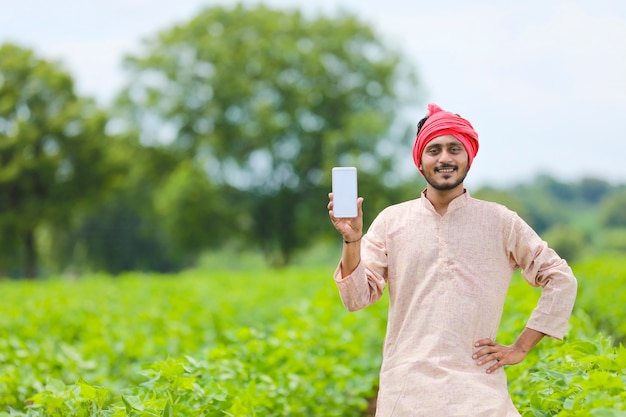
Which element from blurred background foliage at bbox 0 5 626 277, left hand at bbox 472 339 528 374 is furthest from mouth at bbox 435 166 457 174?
blurred background foliage at bbox 0 5 626 277

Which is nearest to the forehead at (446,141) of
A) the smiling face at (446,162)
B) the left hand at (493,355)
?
the smiling face at (446,162)

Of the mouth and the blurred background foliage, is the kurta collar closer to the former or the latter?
the mouth

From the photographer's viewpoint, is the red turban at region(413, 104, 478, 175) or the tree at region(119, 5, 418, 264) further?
the tree at region(119, 5, 418, 264)

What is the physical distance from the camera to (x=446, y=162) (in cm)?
318

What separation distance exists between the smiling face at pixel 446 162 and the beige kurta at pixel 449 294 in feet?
0.36

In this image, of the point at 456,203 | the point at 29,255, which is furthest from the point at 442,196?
the point at 29,255

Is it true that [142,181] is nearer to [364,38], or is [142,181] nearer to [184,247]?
[184,247]

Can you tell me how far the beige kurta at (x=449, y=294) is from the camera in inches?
121

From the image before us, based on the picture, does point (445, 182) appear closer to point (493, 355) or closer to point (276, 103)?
point (493, 355)

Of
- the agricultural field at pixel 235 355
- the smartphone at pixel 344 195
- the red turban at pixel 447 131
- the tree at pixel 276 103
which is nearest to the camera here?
the smartphone at pixel 344 195

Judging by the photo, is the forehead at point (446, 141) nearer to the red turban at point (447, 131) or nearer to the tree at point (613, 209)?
the red turban at point (447, 131)

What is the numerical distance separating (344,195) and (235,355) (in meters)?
2.62

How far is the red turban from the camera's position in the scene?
316 centimetres

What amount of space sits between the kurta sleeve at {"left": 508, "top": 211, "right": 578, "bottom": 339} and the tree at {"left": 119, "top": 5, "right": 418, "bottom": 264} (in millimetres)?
29207
